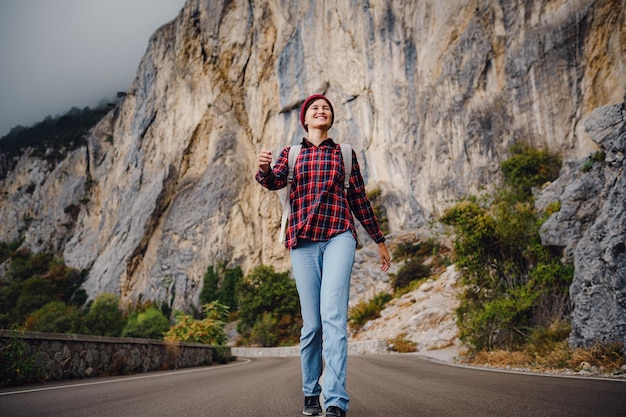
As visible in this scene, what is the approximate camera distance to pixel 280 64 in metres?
48.8

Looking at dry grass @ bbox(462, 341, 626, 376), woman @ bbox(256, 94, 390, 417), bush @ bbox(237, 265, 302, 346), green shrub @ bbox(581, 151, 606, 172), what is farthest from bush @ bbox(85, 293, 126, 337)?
woman @ bbox(256, 94, 390, 417)

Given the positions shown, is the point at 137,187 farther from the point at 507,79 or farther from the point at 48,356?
the point at 48,356

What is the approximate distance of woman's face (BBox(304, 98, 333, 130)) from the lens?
10.4 feet

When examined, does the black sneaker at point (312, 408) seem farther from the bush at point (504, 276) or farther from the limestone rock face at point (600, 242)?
the bush at point (504, 276)

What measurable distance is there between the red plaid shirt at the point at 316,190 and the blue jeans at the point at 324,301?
3.3 inches

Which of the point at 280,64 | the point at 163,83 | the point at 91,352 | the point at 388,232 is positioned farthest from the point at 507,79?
the point at 163,83

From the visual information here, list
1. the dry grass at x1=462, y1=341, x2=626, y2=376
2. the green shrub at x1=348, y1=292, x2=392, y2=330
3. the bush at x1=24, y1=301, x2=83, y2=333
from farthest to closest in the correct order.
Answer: the bush at x1=24, y1=301, x2=83, y2=333 < the green shrub at x1=348, y1=292, x2=392, y2=330 < the dry grass at x1=462, y1=341, x2=626, y2=376

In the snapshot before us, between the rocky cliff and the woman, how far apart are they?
29.5 m

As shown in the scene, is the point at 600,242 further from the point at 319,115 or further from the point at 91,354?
the point at 91,354

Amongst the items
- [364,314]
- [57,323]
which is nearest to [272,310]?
[364,314]

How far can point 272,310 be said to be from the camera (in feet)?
117

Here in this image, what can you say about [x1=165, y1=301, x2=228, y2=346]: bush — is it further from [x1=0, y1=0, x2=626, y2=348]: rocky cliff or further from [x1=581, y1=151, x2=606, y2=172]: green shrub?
[x1=0, y1=0, x2=626, y2=348]: rocky cliff

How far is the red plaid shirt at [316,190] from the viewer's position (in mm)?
2855

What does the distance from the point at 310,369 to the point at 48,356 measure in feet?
19.5
